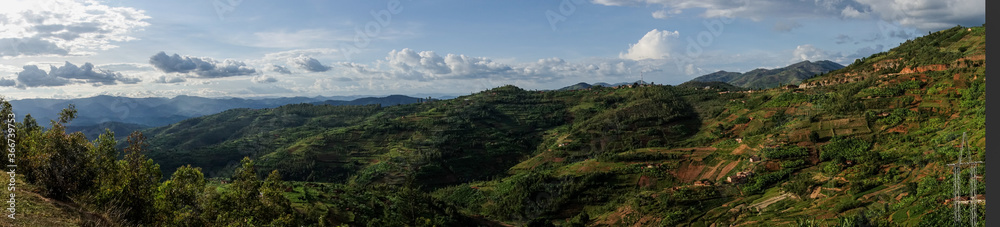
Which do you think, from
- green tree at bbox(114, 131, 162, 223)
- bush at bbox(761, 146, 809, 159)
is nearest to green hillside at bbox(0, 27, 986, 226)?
green tree at bbox(114, 131, 162, 223)

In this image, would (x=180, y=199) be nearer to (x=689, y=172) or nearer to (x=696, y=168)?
(x=689, y=172)

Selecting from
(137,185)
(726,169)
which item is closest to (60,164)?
(137,185)

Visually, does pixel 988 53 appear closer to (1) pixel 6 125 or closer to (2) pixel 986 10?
(2) pixel 986 10

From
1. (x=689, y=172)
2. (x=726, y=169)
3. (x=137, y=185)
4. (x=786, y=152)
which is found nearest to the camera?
(x=137, y=185)

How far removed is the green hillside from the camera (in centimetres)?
3025

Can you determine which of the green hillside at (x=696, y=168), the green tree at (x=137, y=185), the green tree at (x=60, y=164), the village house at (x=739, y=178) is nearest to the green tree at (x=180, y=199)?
the green hillside at (x=696, y=168)

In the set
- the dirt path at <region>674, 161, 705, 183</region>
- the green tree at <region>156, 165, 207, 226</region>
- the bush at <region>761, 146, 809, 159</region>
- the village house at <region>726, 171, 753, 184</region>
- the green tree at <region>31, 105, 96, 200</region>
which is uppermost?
the green tree at <region>31, 105, 96, 200</region>

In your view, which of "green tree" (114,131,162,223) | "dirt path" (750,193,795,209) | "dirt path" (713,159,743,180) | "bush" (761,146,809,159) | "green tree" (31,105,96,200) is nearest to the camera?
"green tree" (31,105,96,200)

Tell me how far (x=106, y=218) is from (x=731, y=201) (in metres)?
55.0

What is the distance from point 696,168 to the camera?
71.9 metres

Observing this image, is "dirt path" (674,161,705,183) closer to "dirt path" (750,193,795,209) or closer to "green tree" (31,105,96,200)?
"dirt path" (750,193,795,209)

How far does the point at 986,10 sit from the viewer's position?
2723 mm

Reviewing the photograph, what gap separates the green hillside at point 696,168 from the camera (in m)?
30.2

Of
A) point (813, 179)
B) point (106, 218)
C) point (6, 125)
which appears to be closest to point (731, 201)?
point (813, 179)
